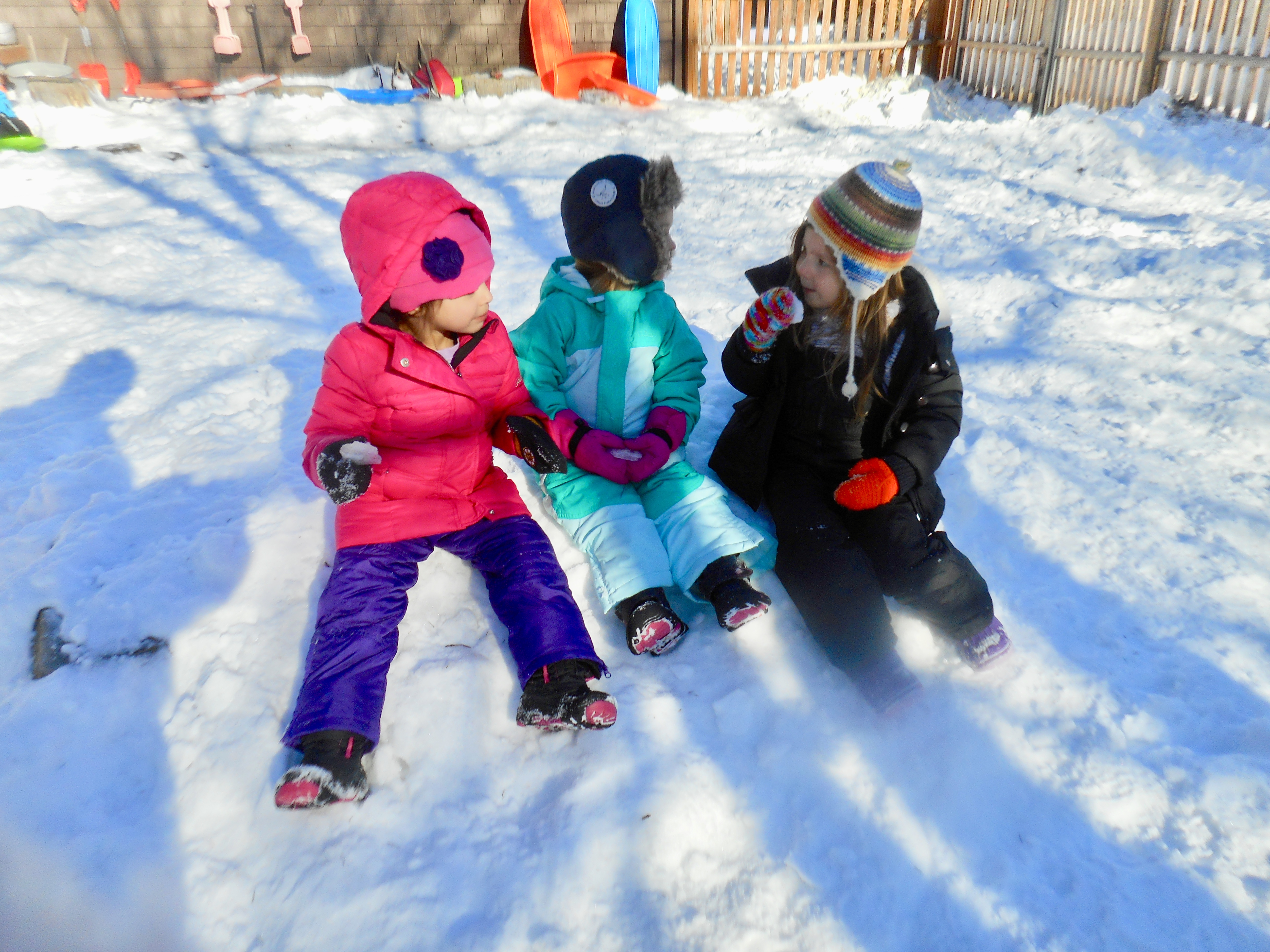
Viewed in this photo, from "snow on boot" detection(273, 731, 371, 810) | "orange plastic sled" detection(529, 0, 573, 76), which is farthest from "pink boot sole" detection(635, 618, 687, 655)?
"orange plastic sled" detection(529, 0, 573, 76)

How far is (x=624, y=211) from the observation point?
2037 mm

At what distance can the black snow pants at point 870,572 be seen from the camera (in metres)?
1.79

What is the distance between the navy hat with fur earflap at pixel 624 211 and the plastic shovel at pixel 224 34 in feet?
28.8

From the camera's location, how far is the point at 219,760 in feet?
5.03

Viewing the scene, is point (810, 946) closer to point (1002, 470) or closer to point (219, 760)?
point (219, 760)

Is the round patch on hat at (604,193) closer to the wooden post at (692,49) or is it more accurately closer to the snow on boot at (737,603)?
the snow on boot at (737,603)

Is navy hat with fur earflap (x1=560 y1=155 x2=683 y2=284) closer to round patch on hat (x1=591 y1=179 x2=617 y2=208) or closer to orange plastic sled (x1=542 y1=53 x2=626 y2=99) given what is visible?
round patch on hat (x1=591 y1=179 x2=617 y2=208)

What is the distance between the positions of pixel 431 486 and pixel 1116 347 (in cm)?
274

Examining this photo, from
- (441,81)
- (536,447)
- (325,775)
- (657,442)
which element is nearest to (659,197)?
(657,442)

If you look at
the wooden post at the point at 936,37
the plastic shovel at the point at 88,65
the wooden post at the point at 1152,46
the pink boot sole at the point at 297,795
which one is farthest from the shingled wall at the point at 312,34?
the pink boot sole at the point at 297,795

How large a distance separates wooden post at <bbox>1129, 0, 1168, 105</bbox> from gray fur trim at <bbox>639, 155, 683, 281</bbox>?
6528 mm

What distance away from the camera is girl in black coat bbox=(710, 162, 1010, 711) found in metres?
1.83

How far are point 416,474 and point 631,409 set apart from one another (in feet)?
2.20

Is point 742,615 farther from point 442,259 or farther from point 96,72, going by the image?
point 96,72
